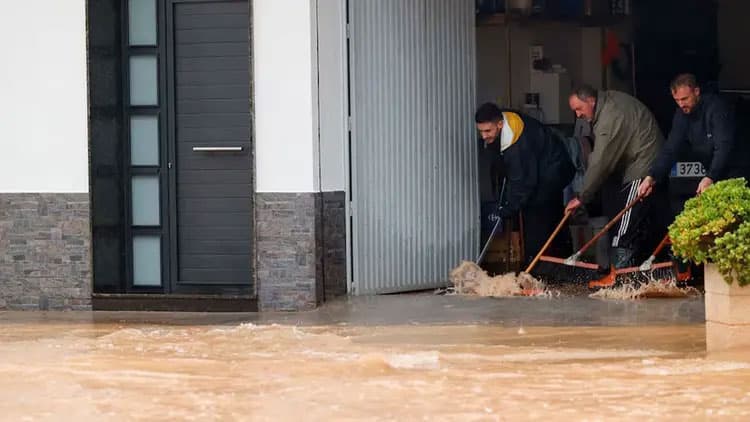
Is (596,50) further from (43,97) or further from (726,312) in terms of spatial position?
(726,312)

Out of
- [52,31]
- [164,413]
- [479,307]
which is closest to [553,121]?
[479,307]


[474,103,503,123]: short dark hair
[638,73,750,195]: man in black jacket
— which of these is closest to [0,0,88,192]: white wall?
[474,103,503,123]: short dark hair

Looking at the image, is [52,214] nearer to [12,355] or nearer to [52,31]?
[52,31]

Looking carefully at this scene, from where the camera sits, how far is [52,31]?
44.3 feet

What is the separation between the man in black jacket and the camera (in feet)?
43.0

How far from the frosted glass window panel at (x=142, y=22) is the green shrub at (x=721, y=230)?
16.3 ft

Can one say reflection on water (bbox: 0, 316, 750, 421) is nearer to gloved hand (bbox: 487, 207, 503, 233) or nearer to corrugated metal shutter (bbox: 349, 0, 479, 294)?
corrugated metal shutter (bbox: 349, 0, 479, 294)

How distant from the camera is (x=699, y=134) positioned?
13.5m

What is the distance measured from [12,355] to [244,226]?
2930 millimetres

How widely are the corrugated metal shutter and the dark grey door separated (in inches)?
38.4

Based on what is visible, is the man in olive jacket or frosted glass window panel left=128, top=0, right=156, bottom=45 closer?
frosted glass window panel left=128, top=0, right=156, bottom=45

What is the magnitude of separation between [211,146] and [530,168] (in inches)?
119

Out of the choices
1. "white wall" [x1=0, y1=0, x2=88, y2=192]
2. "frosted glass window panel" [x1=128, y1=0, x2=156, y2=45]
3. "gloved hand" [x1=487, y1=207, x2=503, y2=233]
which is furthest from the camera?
"gloved hand" [x1=487, y1=207, x2=503, y2=233]

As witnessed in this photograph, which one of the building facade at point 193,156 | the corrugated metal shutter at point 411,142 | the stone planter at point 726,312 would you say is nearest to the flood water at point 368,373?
the stone planter at point 726,312
